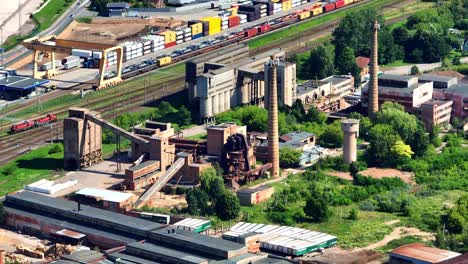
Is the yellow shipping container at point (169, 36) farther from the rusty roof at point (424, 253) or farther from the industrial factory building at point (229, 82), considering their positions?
the rusty roof at point (424, 253)

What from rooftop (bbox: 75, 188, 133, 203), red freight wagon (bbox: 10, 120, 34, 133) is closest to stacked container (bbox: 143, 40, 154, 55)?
red freight wagon (bbox: 10, 120, 34, 133)

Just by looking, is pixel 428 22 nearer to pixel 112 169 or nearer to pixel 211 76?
pixel 211 76

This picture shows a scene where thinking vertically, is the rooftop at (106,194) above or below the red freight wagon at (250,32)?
below

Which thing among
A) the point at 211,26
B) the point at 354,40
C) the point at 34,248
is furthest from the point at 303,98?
the point at 34,248

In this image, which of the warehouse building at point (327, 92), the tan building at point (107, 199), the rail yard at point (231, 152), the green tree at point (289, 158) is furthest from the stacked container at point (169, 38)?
the tan building at point (107, 199)

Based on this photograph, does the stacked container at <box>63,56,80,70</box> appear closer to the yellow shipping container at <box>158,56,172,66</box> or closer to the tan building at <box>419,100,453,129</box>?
the yellow shipping container at <box>158,56,172,66</box>

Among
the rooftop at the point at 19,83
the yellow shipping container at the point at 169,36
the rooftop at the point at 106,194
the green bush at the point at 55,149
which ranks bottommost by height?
the green bush at the point at 55,149

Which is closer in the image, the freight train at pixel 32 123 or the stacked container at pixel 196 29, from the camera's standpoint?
the freight train at pixel 32 123

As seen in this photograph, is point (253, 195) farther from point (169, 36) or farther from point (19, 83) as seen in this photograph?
point (169, 36)

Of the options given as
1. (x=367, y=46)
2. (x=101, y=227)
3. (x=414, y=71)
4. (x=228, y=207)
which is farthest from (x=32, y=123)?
(x=367, y=46)
